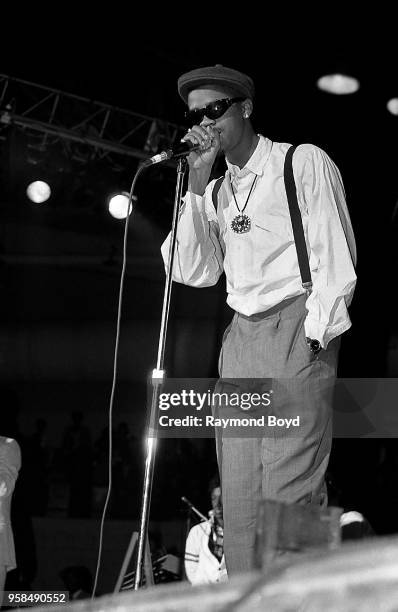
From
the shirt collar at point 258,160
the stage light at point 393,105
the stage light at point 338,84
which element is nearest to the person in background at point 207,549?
the stage light at point 338,84

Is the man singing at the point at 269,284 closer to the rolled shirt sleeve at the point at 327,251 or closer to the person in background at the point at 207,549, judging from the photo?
the rolled shirt sleeve at the point at 327,251

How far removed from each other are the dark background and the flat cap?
360 cm

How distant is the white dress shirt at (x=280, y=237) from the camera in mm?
2791

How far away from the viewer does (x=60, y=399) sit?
9977 mm

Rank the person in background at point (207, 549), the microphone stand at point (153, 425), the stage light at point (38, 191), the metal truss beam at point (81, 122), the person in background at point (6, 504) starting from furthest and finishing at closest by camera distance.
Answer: the stage light at point (38, 191) → the metal truss beam at point (81, 122) → the person in background at point (207, 549) → the person in background at point (6, 504) → the microphone stand at point (153, 425)

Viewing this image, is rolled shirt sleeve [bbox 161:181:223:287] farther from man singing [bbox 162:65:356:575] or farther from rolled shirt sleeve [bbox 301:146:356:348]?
rolled shirt sleeve [bbox 301:146:356:348]

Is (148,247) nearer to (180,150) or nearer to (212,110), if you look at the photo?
(212,110)

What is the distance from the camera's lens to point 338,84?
7246mm

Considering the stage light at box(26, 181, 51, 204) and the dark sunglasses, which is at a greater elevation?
the stage light at box(26, 181, 51, 204)

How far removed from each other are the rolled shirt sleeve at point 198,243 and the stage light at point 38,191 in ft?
18.4

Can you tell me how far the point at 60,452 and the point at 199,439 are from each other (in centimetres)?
139

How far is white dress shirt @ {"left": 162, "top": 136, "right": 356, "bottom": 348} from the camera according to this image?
2.79m

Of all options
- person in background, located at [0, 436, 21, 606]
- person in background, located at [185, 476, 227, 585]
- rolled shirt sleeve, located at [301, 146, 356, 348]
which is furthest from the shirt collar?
person in background, located at [185, 476, 227, 585]

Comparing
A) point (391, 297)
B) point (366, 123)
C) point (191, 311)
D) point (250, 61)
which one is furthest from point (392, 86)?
point (191, 311)
